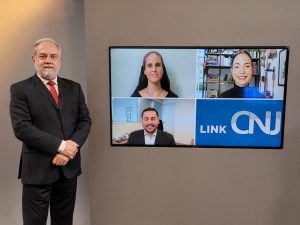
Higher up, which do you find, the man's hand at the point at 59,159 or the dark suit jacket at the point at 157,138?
the dark suit jacket at the point at 157,138

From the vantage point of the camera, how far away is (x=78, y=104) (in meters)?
2.16

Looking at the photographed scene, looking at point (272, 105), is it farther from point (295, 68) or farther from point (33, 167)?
point (33, 167)

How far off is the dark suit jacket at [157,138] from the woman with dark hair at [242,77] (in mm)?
479

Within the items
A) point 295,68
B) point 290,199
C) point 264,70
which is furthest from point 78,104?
point 290,199

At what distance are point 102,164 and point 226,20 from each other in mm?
1364

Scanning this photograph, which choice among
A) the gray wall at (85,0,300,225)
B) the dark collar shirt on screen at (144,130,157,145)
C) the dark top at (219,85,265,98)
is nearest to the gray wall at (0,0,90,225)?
the gray wall at (85,0,300,225)

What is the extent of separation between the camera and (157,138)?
244 centimetres

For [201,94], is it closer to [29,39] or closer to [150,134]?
[150,134]

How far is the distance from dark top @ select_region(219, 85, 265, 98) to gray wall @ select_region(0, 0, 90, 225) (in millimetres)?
1126

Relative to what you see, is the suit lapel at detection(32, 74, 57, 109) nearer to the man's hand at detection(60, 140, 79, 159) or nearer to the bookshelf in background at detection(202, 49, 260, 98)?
the man's hand at detection(60, 140, 79, 159)

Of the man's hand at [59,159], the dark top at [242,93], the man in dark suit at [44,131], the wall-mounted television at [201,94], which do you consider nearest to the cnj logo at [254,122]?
the wall-mounted television at [201,94]

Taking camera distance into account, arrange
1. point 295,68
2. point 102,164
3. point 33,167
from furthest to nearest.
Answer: point 102,164
point 295,68
point 33,167

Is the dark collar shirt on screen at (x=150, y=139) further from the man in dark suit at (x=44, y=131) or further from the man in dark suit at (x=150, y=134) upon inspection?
the man in dark suit at (x=44, y=131)

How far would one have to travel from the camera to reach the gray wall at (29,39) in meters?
2.60
